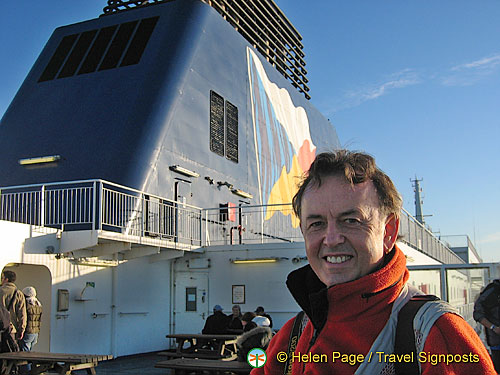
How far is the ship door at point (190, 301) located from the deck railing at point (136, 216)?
0.85 metres

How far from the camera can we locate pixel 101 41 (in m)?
15.1

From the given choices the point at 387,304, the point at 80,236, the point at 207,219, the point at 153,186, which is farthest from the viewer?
the point at 207,219

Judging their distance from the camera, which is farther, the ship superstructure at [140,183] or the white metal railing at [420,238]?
the white metal railing at [420,238]

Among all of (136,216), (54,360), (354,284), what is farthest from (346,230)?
(136,216)

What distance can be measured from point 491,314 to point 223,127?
1114 centimetres

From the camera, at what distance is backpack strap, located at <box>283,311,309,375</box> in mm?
1648

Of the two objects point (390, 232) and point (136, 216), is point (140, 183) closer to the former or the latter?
point (136, 216)

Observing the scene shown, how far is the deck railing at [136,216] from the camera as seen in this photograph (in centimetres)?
1027

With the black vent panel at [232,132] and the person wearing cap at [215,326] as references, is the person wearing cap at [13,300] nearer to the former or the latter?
the person wearing cap at [215,326]

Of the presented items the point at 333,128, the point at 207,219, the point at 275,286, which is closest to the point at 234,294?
the point at 275,286

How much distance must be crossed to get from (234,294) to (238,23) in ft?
32.7

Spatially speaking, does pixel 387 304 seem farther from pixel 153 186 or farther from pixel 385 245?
pixel 153 186

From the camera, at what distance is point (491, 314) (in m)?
5.14

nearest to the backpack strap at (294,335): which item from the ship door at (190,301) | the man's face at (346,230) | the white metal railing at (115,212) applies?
the man's face at (346,230)
